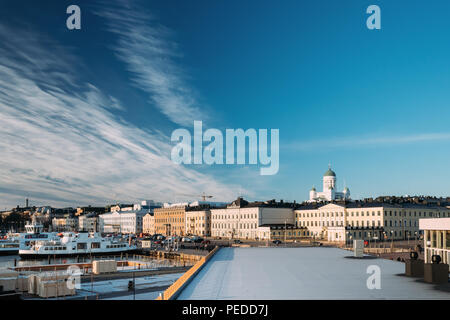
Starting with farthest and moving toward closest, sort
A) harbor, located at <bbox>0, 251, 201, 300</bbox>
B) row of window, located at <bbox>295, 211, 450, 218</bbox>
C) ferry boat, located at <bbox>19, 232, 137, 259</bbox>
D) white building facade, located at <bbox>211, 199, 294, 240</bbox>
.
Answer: white building facade, located at <bbox>211, 199, 294, 240</bbox> → row of window, located at <bbox>295, 211, 450, 218</bbox> → ferry boat, located at <bbox>19, 232, 137, 259</bbox> → harbor, located at <bbox>0, 251, 201, 300</bbox>

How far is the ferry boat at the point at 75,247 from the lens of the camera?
9975 cm

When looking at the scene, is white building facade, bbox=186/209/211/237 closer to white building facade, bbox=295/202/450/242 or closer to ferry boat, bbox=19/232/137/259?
white building facade, bbox=295/202/450/242

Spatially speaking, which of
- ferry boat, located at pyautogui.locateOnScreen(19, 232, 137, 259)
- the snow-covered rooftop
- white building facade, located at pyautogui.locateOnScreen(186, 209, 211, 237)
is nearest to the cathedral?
white building facade, located at pyautogui.locateOnScreen(186, 209, 211, 237)

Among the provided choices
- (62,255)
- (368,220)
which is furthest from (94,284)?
(368,220)

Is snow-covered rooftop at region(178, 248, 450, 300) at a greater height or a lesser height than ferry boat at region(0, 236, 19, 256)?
greater

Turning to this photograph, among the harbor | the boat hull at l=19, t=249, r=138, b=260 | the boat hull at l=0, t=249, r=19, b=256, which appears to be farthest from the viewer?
the boat hull at l=0, t=249, r=19, b=256

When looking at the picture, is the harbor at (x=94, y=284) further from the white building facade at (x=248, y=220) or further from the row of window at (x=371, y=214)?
the white building facade at (x=248, y=220)

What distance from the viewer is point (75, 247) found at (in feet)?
338

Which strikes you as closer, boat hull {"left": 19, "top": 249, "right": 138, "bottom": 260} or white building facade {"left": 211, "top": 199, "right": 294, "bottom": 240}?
boat hull {"left": 19, "top": 249, "right": 138, "bottom": 260}

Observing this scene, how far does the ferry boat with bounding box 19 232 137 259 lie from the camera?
9975 cm

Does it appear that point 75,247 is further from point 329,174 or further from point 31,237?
point 329,174
